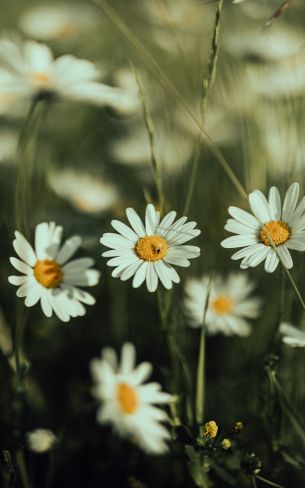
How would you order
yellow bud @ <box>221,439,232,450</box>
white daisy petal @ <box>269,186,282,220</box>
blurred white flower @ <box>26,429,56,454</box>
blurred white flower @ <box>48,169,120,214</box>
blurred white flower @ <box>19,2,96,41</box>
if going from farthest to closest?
blurred white flower @ <box>19,2,96,41</box>, blurred white flower @ <box>48,169,120,214</box>, blurred white flower @ <box>26,429,56,454</box>, white daisy petal @ <box>269,186,282,220</box>, yellow bud @ <box>221,439,232,450</box>

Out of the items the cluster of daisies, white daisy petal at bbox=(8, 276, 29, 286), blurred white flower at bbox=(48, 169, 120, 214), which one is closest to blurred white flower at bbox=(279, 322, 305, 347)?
the cluster of daisies

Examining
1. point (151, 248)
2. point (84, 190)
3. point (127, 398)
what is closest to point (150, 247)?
point (151, 248)

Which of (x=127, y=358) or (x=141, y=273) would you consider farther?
(x=127, y=358)

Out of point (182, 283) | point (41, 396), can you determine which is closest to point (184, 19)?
point (182, 283)

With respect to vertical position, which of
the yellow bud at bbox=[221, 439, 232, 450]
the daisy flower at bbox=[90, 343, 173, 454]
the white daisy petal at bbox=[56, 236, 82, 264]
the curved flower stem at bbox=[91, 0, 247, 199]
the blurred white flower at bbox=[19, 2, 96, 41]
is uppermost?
the blurred white flower at bbox=[19, 2, 96, 41]

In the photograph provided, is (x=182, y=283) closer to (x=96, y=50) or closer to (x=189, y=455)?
(x=189, y=455)

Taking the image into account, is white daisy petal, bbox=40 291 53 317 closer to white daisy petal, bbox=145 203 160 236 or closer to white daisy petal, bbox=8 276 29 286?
white daisy petal, bbox=8 276 29 286

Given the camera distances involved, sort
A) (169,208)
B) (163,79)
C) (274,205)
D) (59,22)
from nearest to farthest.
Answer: (274,205)
(163,79)
(169,208)
(59,22)

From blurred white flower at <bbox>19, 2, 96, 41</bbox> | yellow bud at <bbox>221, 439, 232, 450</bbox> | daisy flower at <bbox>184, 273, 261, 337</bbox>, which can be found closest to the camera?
yellow bud at <bbox>221, 439, 232, 450</bbox>

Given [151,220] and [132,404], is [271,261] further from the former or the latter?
[132,404]
